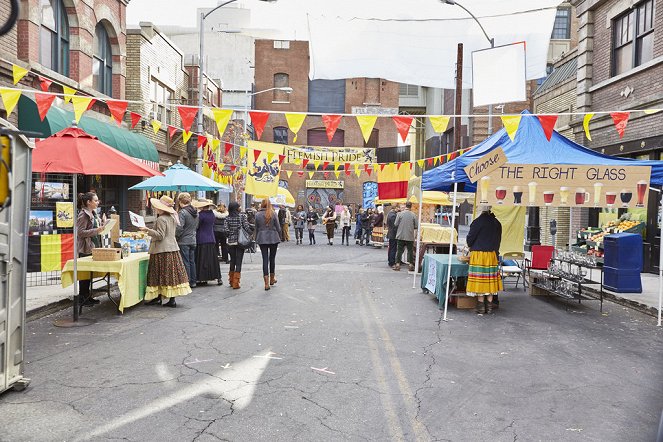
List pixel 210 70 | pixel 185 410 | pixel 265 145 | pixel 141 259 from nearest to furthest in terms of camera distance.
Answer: pixel 185 410, pixel 141 259, pixel 265 145, pixel 210 70

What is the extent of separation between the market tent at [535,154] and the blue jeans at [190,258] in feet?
17.4

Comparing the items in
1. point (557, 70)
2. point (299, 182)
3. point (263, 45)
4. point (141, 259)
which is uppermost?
point (263, 45)

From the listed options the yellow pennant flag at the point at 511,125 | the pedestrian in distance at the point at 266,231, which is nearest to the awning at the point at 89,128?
the pedestrian in distance at the point at 266,231

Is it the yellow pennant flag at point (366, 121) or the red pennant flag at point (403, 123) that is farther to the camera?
the red pennant flag at point (403, 123)

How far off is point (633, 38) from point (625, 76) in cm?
110

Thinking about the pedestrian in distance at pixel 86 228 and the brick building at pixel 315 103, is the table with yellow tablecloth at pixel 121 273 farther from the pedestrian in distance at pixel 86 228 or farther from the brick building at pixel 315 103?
the brick building at pixel 315 103

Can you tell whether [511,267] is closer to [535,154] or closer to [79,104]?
[535,154]

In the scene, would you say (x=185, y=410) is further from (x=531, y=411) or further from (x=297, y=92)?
(x=297, y=92)

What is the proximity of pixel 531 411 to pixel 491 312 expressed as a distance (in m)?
4.89

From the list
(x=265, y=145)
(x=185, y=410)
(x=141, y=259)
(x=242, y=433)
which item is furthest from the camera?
(x=265, y=145)

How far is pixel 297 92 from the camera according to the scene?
1906 inches

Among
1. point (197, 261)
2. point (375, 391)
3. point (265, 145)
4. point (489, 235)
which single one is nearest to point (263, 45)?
point (265, 145)

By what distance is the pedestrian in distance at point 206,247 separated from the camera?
1178 centimetres

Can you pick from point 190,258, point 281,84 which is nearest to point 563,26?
point 281,84
